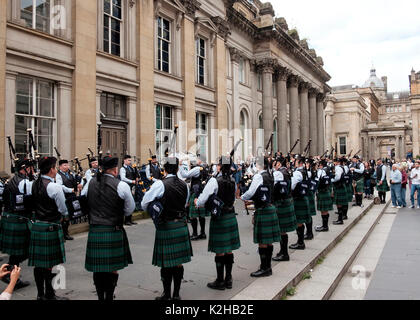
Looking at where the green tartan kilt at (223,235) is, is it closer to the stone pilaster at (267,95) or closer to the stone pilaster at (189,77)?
the stone pilaster at (189,77)

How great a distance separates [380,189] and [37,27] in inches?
594

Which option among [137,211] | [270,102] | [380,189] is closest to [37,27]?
[137,211]

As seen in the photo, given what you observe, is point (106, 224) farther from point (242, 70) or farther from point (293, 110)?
point (293, 110)

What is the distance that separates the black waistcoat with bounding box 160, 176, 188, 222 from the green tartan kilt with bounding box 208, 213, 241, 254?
0.75m

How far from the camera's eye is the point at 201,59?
1777 cm

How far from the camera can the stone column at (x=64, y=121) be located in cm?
1034

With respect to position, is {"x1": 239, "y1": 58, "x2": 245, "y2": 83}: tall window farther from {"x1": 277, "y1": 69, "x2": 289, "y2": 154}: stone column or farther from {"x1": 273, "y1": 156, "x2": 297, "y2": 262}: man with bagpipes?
{"x1": 273, "y1": 156, "x2": 297, "y2": 262}: man with bagpipes

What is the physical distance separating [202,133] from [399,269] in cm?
1253

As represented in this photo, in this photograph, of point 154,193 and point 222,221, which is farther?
point 222,221

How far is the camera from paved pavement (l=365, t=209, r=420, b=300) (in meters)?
4.87

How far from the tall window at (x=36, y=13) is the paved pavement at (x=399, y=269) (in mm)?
10756

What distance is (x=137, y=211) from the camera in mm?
10430

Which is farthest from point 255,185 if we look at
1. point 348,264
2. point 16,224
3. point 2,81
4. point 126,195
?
point 2,81
